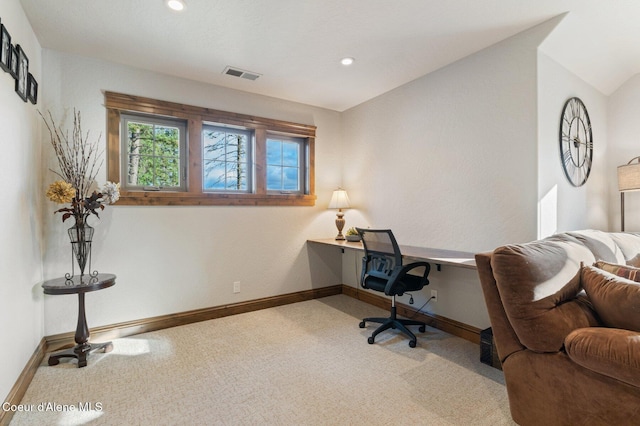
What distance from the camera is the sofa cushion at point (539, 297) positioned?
1.42m

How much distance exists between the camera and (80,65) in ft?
8.92

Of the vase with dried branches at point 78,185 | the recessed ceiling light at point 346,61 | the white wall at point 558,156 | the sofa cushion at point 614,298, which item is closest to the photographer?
the sofa cushion at point 614,298

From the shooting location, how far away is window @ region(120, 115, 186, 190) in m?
3.01

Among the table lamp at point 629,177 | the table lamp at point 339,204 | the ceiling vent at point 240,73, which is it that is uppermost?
the ceiling vent at point 240,73

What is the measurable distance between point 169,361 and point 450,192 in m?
2.78

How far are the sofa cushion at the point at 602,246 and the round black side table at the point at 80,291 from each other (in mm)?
3275

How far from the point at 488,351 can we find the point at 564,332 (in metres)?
1.01

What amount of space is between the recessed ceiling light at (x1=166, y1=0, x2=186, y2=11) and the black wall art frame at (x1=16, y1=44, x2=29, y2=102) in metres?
0.94

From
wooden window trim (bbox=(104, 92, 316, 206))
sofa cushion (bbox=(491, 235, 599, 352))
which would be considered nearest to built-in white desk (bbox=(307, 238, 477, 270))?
sofa cushion (bbox=(491, 235, 599, 352))

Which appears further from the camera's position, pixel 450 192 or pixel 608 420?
pixel 450 192

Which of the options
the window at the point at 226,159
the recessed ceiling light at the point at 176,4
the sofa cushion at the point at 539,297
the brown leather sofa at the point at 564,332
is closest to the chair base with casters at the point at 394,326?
the brown leather sofa at the point at 564,332

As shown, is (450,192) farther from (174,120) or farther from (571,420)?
(174,120)

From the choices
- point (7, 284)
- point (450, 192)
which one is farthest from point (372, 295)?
point (7, 284)

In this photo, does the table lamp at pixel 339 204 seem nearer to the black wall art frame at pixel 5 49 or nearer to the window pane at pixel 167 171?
the window pane at pixel 167 171
